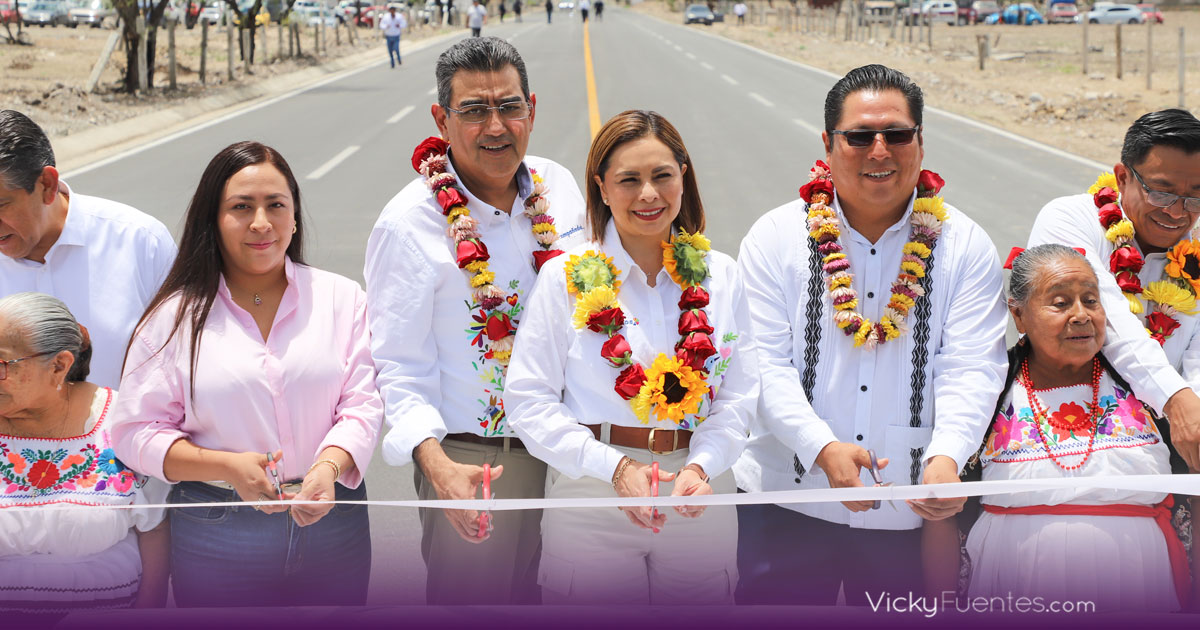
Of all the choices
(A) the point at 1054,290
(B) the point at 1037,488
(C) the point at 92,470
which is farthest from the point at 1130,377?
(C) the point at 92,470

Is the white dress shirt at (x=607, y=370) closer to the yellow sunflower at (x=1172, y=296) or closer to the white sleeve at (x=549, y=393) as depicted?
the white sleeve at (x=549, y=393)

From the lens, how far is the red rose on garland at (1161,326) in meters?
3.38

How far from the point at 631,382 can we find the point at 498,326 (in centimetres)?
51

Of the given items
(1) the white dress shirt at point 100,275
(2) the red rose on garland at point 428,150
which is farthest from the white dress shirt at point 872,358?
(1) the white dress shirt at point 100,275

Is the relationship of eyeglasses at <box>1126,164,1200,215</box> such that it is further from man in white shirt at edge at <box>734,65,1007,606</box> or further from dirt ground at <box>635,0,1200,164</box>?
dirt ground at <box>635,0,1200,164</box>

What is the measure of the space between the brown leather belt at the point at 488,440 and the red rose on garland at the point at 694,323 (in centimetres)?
64

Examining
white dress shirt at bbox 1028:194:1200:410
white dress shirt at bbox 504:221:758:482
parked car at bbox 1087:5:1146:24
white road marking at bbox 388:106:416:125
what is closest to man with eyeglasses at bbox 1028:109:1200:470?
white dress shirt at bbox 1028:194:1200:410

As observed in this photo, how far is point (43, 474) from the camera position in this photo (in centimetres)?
285

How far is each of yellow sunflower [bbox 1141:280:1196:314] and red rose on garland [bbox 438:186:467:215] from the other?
2.08m

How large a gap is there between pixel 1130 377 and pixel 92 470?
282cm

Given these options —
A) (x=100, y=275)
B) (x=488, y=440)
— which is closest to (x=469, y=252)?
(x=488, y=440)

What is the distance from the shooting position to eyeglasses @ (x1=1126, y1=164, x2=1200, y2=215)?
3.28 metres

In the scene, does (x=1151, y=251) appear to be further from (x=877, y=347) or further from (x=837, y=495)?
(x=837, y=495)

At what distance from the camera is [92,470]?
2877 mm
